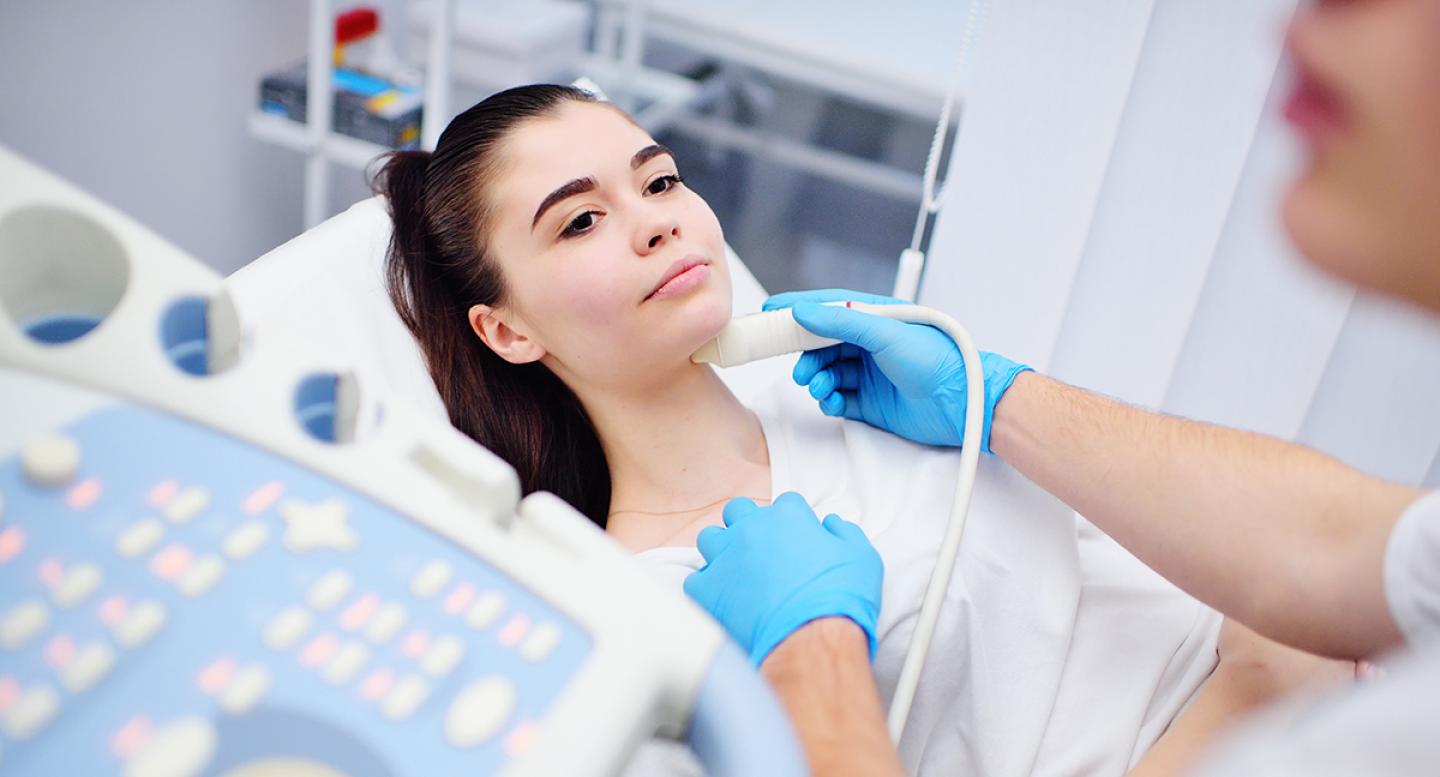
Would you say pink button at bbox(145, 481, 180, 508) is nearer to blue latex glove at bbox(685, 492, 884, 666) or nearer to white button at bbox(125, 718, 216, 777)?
white button at bbox(125, 718, 216, 777)

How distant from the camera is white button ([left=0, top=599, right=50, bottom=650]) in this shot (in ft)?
1.82

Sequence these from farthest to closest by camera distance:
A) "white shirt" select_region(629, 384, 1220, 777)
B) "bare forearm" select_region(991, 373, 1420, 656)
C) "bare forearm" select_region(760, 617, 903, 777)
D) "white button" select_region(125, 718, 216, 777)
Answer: "white shirt" select_region(629, 384, 1220, 777)
"bare forearm" select_region(991, 373, 1420, 656)
"bare forearm" select_region(760, 617, 903, 777)
"white button" select_region(125, 718, 216, 777)

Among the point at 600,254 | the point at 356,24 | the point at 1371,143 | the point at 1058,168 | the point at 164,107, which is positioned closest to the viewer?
the point at 1371,143

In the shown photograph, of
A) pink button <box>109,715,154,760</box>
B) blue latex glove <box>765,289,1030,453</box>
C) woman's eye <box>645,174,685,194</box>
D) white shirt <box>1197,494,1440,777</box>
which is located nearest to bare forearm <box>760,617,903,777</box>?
white shirt <box>1197,494,1440,777</box>

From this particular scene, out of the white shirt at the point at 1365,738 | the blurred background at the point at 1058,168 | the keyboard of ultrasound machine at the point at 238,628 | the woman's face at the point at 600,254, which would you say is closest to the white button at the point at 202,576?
the keyboard of ultrasound machine at the point at 238,628

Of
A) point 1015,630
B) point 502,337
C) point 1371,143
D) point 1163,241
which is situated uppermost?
point 1371,143

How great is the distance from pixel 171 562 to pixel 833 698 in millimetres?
516

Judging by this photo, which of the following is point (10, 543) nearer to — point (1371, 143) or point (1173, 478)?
point (1371, 143)

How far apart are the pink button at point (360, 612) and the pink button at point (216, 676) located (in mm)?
57

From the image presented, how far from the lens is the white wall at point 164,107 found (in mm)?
1992

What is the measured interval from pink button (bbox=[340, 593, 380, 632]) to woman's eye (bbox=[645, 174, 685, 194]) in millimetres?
810

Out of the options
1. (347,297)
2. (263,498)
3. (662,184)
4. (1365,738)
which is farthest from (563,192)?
(1365,738)

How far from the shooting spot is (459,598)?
Answer: 612 mm

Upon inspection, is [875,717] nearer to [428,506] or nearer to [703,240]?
[428,506]
